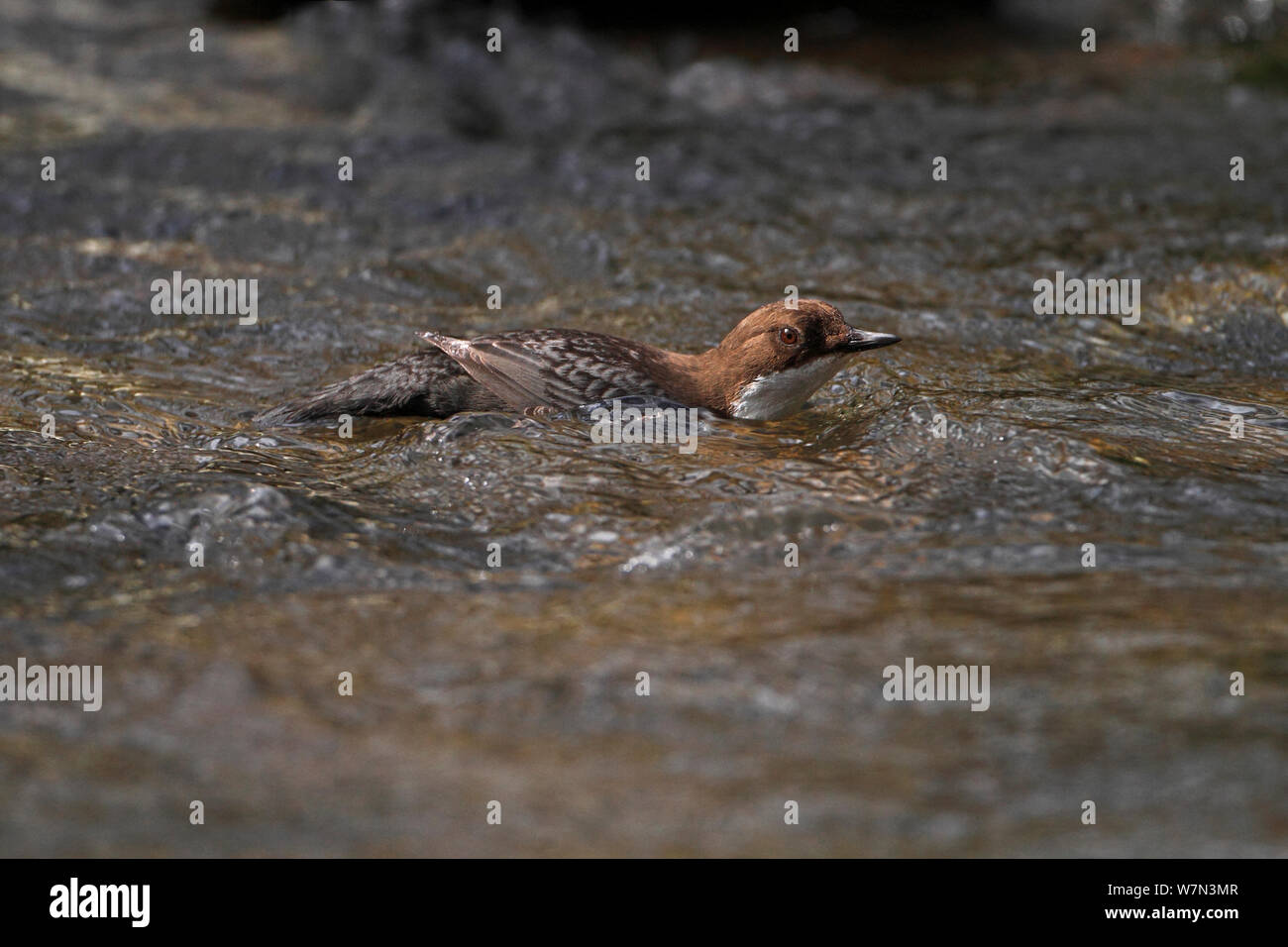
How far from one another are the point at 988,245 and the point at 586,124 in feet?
13.0

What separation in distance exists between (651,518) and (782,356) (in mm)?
1348

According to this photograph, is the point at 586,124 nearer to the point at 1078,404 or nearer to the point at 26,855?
the point at 1078,404

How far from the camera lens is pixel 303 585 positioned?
462cm

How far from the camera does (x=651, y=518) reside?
201 inches

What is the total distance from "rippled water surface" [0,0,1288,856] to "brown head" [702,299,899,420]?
133 millimetres

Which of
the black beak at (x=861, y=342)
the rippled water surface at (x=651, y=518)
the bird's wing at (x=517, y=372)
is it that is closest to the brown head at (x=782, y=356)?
the black beak at (x=861, y=342)

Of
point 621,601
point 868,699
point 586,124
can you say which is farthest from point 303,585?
point 586,124

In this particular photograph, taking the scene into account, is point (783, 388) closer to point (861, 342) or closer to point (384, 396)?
point (861, 342)

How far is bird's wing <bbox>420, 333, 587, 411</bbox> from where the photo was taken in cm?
607

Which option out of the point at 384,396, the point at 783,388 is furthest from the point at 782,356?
the point at 384,396

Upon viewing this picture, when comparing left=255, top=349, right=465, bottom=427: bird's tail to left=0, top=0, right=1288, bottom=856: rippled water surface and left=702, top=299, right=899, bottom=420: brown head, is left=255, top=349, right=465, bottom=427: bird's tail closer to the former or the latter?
left=0, top=0, right=1288, bottom=856: rippled water surface

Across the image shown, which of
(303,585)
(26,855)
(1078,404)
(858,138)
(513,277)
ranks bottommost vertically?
(26,855)

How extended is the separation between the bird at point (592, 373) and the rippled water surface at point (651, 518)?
17 centimetres

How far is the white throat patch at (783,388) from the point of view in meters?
6.19
